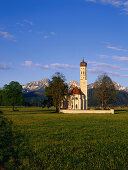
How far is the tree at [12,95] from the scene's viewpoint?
80062mm

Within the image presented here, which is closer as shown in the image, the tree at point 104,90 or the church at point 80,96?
the tree at point 104,90

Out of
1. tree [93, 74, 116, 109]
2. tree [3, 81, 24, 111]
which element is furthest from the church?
tree [3, 81, 24, 111]

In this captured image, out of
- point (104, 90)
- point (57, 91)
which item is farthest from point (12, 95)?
point (104, 90)

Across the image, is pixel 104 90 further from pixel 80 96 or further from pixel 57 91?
pixel 80 96

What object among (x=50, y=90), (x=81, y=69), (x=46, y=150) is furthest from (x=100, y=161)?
(x=81, y=69)

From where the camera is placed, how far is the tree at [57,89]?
7675 centimetres

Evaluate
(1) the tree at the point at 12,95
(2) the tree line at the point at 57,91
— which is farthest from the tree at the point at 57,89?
(1) the tree at the point at 12,95

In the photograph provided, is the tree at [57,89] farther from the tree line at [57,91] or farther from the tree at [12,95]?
the tree at [12,95]

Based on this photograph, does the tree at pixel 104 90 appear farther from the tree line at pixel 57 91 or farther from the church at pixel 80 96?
the church at pixel 80 96

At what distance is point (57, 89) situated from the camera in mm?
77250

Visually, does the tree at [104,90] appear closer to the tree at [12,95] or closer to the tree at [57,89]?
the tree at [57,89]

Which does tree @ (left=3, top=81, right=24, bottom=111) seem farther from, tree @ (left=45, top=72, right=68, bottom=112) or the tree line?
tree @ (left=45, top=72, right=68, bottom=112)

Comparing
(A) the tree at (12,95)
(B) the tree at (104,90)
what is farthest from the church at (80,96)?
(A) the tree at (12,95)

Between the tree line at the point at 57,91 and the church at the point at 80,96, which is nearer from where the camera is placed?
the tree line at the point at 57,91
